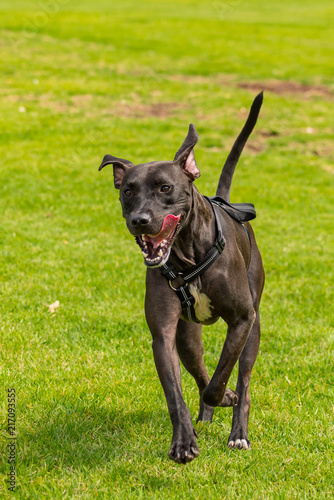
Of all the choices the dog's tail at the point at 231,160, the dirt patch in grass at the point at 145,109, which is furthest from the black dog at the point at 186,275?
the dirt patch in grass at the point at 145,109

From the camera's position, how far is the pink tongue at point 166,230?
12.2ft

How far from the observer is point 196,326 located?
469cm

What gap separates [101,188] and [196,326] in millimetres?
6809

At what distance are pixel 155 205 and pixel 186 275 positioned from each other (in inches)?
21.2

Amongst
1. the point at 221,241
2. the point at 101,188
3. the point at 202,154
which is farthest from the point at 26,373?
the point at 202,154

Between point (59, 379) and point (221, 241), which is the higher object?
point (221, 241)

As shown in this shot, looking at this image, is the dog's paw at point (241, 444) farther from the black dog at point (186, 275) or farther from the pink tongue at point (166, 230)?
the pink tongue at point (166, 230)

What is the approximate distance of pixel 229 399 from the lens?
14.0 ft

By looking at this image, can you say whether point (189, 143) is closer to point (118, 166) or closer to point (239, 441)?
point (118, 166)

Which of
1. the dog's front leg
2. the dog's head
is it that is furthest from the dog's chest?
the dog's head

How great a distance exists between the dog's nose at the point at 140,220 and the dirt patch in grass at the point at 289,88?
15807mm

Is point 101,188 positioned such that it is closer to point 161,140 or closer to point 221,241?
point 161,140

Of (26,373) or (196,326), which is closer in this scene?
(196,326)

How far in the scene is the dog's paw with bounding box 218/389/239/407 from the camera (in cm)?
423
